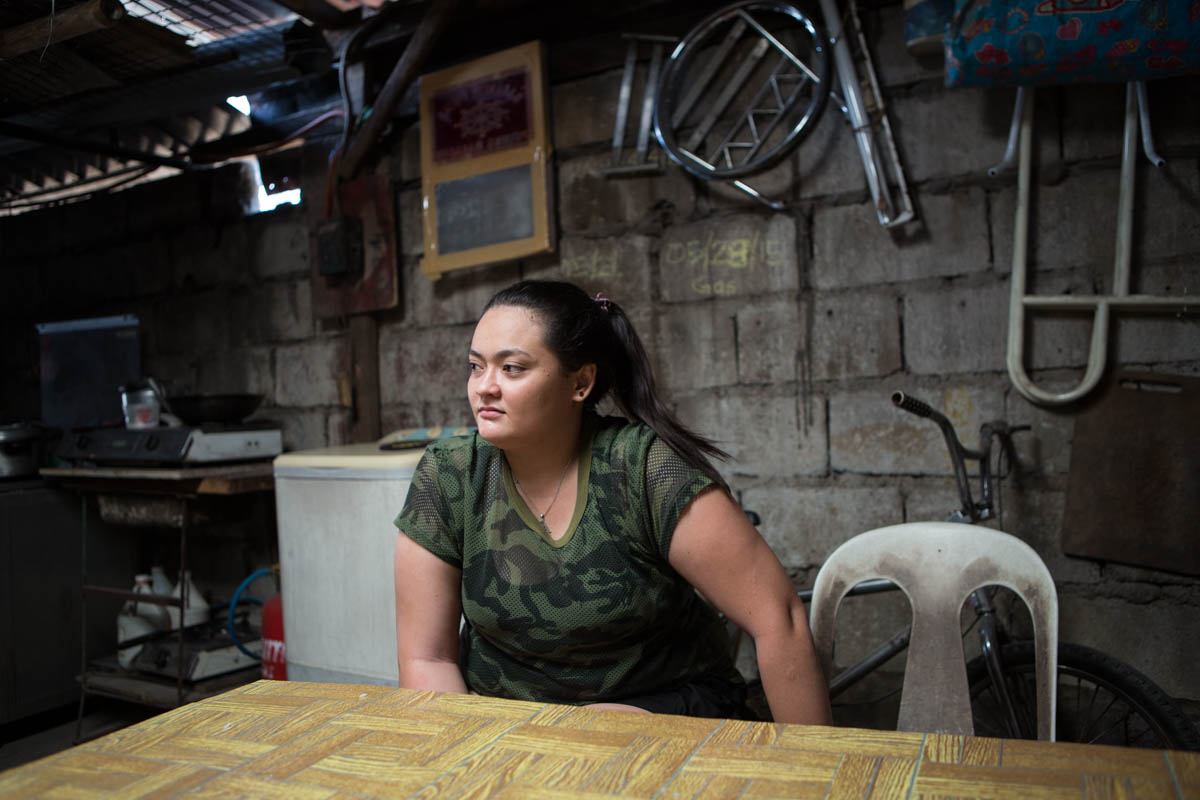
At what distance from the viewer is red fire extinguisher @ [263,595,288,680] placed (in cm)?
287

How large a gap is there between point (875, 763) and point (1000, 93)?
1.97m

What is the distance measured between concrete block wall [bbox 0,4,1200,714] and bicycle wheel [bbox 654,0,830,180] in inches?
3.8

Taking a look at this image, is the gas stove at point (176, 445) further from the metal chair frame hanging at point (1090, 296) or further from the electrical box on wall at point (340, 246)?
the metal chair frame hanging at point (1090, 296)

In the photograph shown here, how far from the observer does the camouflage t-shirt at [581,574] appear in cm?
142

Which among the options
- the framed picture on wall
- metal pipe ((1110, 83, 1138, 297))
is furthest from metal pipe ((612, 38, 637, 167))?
metal pipe ((1110, 83, 1138, 297))

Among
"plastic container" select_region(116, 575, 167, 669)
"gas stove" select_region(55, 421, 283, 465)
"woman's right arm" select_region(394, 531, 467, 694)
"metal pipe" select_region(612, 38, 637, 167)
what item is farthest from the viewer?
"plastic container" select_region(116, 575, 167, 669)

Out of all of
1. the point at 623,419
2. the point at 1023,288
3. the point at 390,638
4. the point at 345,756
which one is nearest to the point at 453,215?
the point at 390,638

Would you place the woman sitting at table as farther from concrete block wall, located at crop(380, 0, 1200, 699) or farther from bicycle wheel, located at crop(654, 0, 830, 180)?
bicycle wheel, located at crop(654, 0, 830, 180)

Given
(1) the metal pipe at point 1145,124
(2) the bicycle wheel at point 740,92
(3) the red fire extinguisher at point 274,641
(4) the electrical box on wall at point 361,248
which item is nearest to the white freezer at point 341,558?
(3) the red fire extinguisher at point 274,641

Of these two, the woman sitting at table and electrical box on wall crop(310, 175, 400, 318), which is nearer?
the woman sitting at table

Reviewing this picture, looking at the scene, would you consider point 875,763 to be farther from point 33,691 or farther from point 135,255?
point 135,255

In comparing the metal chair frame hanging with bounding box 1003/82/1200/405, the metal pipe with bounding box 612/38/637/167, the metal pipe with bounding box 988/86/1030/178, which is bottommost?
the metal chair frame hanging with bounding box 1003/82/1200/405

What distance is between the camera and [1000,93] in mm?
2256

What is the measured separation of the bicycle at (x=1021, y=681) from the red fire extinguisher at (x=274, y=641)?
1.72 m
